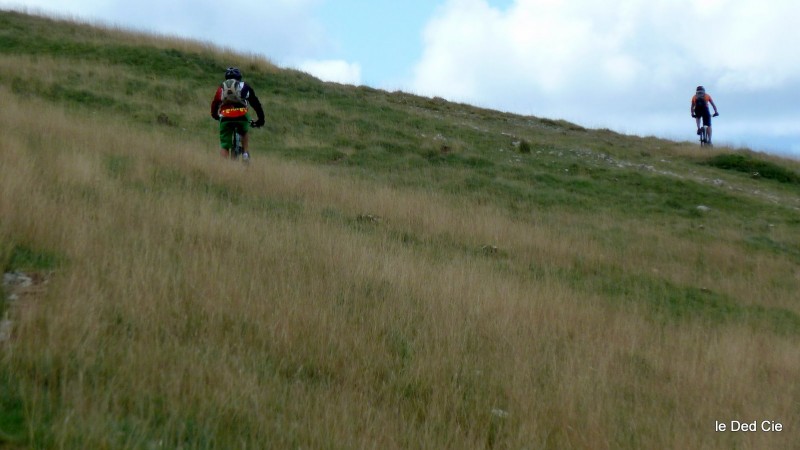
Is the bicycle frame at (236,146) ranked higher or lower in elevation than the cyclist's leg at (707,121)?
lower

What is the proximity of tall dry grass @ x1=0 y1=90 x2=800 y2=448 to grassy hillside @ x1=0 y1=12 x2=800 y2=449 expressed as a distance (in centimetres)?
2

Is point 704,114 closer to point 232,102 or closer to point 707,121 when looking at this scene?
point 707,121

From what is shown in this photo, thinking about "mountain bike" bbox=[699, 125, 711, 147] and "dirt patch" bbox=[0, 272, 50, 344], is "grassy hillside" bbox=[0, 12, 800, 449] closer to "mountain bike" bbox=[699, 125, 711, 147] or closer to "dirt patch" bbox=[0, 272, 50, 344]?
"dirt patch" bbox=[0, 272, 50, 344]

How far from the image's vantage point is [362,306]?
4.95 meters

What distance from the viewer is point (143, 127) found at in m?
13.3

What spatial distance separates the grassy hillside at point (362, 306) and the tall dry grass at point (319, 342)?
2 cm

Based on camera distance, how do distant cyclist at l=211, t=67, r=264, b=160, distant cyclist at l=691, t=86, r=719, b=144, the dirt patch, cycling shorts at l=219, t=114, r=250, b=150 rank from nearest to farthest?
the dirt patch, distant cyclist at l=211, t=67, r=264, b=160, cycling shorts at l=219, t=114, r=250, b=150, distant cyclist at l=691, t=86, r=719, b=144

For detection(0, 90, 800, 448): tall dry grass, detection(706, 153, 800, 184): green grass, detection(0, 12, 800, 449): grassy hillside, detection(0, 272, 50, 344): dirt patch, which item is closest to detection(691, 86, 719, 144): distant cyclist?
detection(706, 153, 800, 184): green grass

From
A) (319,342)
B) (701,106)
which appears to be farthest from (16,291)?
(701,106)

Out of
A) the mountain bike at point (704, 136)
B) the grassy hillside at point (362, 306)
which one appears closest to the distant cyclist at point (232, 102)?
the grassy hillside at point (362, 306)

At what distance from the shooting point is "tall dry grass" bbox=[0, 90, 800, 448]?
3.19 m

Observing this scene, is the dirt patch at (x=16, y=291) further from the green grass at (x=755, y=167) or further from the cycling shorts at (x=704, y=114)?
the cycling shorts at (x=704, y=114)

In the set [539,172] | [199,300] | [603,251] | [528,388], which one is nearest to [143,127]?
[539,172]

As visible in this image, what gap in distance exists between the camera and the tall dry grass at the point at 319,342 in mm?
3193
